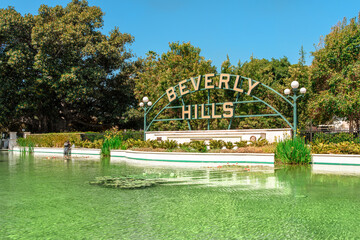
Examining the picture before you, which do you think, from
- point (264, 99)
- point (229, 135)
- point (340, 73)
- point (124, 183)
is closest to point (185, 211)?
point (124, 183)

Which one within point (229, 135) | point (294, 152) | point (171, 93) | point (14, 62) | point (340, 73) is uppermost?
point (14, 62)

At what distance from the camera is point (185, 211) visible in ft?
18.9

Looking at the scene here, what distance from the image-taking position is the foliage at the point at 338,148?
597 inches

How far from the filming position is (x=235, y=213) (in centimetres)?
559

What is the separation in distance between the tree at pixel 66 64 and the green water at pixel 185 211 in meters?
28.3

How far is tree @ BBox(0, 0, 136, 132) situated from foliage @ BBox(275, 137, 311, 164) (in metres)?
25.6

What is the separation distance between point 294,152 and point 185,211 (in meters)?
10.9

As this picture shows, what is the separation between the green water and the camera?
449 centimetres

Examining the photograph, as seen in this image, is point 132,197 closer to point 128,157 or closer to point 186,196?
point 186,196

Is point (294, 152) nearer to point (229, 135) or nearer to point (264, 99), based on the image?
point (229, 135)

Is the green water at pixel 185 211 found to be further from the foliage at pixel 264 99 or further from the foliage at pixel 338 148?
the foliage at pixel 264 99

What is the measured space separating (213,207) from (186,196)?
1.26 metres

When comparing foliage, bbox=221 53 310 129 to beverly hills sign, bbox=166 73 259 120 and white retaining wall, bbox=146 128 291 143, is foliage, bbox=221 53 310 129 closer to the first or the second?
beverly hills sign, bbox=166 73 259 120

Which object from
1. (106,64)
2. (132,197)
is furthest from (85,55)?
(132,197)
